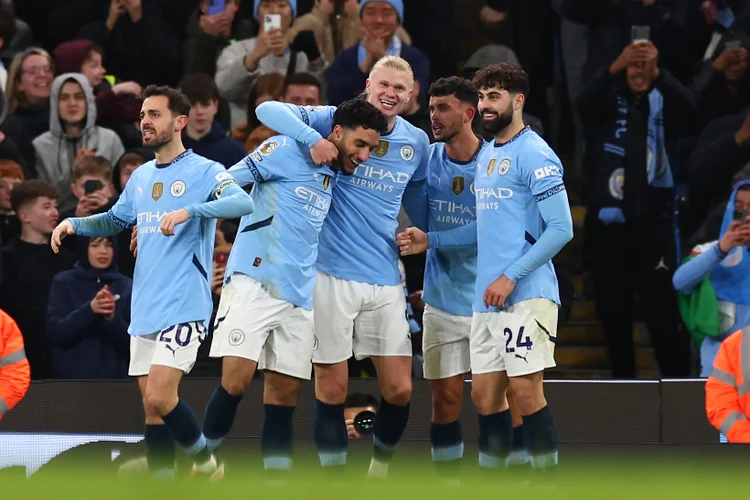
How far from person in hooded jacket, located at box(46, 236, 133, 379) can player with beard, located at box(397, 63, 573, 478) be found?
3.24 metres

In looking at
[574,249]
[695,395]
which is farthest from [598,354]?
[695,395]

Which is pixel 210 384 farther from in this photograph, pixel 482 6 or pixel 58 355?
pixel 482 6

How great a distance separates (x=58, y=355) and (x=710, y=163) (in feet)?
17.0

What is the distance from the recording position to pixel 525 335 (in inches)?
256

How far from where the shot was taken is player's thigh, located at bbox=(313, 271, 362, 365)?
6910mm

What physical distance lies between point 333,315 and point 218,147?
11.3 ft

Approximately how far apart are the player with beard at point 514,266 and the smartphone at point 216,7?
4984 mm

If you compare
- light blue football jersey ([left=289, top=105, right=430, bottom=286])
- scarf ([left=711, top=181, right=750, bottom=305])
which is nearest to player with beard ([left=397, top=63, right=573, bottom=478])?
light blue football jersey ([left=289, top=105, right=430, bottom=286])

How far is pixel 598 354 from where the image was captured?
35.0 feet

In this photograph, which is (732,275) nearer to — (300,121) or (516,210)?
(516,210)

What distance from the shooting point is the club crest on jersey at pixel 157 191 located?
6.89 meters

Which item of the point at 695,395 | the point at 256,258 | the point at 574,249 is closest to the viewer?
the point at 256,258

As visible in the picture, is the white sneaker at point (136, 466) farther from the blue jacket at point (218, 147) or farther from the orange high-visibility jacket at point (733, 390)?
the blue jacket at point (218, 147)

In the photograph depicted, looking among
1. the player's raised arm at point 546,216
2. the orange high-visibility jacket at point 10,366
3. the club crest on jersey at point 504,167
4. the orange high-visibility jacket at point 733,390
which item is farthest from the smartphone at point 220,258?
the orange high-visibility jacket at point 733,390
